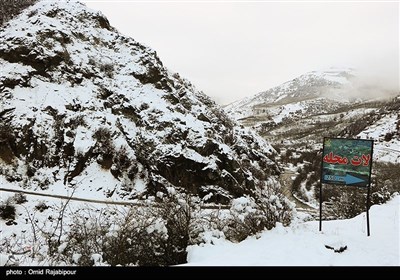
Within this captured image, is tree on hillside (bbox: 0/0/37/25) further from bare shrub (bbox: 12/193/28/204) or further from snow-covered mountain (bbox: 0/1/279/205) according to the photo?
bare shrub (bbox: 12/193/28/204)

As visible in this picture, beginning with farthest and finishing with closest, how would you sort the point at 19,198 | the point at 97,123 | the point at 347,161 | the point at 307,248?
1. the point at 97,123
2. the point at 19,198
3. the point at 347,161
4. the point at 307,248

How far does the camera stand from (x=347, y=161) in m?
8.95

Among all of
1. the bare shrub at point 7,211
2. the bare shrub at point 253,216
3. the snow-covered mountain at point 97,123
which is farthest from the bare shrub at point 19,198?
the bare shrub at point 253,216

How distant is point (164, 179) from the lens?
25.1 metres

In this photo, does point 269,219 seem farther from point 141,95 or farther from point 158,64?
point 158,64

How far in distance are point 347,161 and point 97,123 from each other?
21.1m

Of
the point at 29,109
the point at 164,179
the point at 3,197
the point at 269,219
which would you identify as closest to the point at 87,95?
the point at 29,109

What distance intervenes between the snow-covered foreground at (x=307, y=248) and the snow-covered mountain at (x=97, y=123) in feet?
44.2

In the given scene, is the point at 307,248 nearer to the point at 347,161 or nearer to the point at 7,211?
the point at 347,161

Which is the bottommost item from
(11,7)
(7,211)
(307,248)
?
(7,211)

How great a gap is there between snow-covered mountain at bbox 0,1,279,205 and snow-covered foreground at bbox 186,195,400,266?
13474mm

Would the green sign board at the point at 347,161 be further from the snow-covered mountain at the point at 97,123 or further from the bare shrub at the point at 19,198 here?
the bare shrub at the point at 19,198

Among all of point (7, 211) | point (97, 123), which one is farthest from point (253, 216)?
point (97, 123)
